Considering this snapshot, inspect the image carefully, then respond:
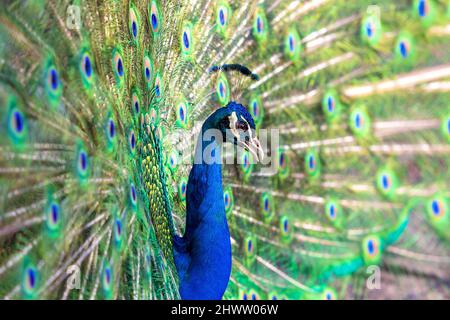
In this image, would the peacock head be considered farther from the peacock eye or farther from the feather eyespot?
the feather eyespot

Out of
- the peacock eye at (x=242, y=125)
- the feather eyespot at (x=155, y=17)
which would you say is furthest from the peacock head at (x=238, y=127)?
the feather eyespot at (x=155, y=17)

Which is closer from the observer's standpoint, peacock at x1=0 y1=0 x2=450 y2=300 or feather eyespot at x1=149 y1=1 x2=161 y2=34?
peacock at x1=0 y1=0 x2=450 y2=300

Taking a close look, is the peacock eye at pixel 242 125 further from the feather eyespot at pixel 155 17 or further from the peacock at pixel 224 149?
the feather eyespot at pixel 155 17

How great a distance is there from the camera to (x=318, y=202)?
8.06 ft

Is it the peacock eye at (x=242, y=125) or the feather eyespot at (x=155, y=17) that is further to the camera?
the feather eyespot at (x=155, y=17)

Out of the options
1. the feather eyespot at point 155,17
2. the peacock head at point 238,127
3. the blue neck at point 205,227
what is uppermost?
the feather eyespot at point 155,17

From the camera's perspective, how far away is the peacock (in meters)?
1.46

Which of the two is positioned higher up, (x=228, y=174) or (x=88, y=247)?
(x=228, y=174)

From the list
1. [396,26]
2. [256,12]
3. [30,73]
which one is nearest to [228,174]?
[256,12]

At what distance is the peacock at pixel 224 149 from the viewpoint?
146 cm

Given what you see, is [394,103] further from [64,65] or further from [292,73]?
[64,65]

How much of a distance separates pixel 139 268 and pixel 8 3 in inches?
32.6

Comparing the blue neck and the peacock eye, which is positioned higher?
the peacock eye

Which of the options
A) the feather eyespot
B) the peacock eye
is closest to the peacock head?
the peacock eye
